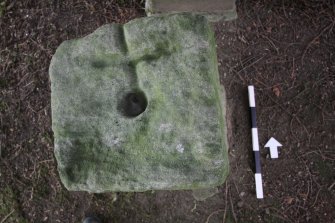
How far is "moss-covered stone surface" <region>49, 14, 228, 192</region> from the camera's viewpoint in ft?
5.54

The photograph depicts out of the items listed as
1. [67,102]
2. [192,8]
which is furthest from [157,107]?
[192,8]

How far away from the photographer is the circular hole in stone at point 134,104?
1.83 m

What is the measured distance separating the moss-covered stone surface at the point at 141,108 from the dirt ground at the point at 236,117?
95 centimetres

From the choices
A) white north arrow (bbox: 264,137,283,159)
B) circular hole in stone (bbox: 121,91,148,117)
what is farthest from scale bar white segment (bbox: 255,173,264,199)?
circular hole in stone (bbox: 121,91,148,117)

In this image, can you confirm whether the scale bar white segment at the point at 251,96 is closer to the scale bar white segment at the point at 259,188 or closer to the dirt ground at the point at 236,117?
the dirt ground at the point at 236,117

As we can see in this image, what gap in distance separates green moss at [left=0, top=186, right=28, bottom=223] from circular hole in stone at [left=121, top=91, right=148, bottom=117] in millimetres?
1440

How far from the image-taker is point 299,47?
109 inches

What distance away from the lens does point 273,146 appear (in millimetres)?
2695

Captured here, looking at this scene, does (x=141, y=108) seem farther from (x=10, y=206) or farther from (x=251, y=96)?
(x=10, y=206)

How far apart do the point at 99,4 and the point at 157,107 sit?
142 centimetres

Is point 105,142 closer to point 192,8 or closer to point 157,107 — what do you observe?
point 157,107

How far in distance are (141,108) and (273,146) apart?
122cm

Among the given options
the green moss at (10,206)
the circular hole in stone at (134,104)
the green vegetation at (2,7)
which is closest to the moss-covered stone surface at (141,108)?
the circular hole in stone at (134,104)

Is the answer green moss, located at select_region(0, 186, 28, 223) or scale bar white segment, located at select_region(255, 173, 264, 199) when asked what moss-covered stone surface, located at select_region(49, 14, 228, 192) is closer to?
scale bar white segment, located at select_region(255, 173, 264, 199)
